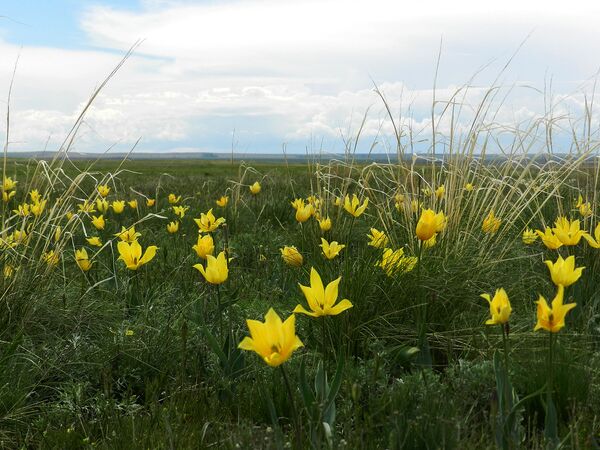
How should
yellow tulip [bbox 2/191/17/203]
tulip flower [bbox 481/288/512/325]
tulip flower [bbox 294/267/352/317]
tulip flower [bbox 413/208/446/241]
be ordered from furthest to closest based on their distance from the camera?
yellow tulip [bbox 2/191/17/203]
tulip flower [bbox 413/208/446/241]
tulip flower [bbox 294/267/352/317]
tulip flower [bbox 481/288/512/325]

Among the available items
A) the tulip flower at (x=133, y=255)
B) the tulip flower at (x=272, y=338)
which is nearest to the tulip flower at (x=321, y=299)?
the tulip flower at (x=272, y=338)

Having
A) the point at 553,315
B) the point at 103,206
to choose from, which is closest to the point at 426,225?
the point at 553,315

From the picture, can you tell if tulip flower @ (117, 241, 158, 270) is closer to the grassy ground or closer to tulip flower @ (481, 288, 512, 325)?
the grassy ground

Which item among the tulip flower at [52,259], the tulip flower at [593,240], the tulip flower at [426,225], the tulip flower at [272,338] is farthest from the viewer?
the tulip flower at [52,259]

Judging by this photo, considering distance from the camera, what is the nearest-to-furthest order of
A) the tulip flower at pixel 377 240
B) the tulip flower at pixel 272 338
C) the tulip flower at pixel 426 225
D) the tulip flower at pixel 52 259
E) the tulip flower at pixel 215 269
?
the tulip flower at pixel 272 338 < the tulip flower at pixel 215 269 < the tulip flower at pixel 426 225 < the tulip flower at pixel 52 259 < the tulip flower at pixel 377 240

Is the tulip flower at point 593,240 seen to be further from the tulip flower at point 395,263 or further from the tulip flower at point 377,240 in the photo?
the tulip flower at point 377,240

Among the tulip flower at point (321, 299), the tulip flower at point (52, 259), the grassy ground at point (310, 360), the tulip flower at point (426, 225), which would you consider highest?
the tulip flower at point (426, 225)

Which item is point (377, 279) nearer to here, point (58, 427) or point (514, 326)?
point (514, 326)

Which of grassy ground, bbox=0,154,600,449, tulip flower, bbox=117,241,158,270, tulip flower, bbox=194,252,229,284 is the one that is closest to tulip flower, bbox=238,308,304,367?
grassy ground, bbox=0,154,600,449

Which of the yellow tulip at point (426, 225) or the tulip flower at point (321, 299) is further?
the yellow tulip at point (426, 225)

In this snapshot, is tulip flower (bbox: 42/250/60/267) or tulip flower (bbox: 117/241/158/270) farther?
tulip flower (bbox: 42/250/60/267)

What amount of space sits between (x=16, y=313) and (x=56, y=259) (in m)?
0.36

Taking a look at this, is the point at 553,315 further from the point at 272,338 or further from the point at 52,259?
the point at 52,259

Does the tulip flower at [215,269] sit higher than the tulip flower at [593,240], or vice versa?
the tulip flower at [593,240]
